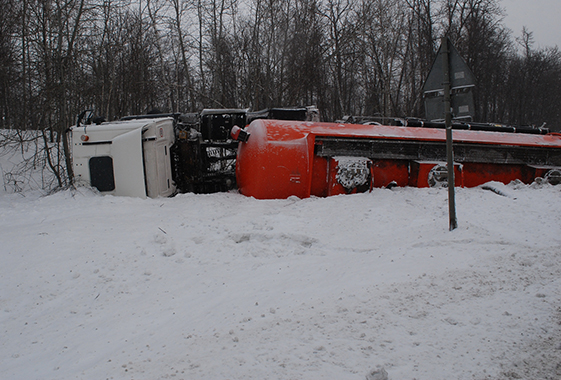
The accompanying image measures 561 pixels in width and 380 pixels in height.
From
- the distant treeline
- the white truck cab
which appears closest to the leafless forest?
the distant treeline

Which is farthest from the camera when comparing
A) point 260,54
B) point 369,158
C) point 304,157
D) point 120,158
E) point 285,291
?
point 260,54

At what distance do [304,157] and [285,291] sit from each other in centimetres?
339

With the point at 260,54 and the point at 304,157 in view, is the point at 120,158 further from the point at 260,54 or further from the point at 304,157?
the point at 260,54

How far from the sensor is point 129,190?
7.04 metres

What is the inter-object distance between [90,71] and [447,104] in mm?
19868

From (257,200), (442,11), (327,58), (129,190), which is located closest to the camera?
(257,200)

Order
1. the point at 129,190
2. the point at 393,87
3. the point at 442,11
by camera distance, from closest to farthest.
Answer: the point at 129,190 < the point at 442,11 < the point at 393,87

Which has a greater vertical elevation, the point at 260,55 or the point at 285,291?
the point at 260,55

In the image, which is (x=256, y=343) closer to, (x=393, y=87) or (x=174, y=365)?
(x=174, y=365)

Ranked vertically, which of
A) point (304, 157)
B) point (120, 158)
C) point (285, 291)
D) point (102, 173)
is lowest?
point (285, 291)

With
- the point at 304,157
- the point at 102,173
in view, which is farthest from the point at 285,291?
the point at 102,173

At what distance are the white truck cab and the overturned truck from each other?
2 cm

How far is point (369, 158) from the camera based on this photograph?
695 centimetres

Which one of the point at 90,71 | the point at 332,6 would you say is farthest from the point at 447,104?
the point at 332,6
